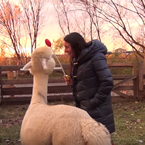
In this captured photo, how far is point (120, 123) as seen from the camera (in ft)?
18.3

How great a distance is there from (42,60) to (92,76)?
0.62m

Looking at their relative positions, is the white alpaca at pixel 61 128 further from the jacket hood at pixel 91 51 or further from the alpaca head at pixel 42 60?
the jacket hood at pixel 91 51

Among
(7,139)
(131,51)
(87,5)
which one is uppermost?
(87,5)

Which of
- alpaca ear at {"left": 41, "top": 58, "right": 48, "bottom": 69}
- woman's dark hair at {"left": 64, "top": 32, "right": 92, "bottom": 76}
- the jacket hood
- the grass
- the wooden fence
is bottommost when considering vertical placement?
the grass

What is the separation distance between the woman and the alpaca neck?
15.4 inches

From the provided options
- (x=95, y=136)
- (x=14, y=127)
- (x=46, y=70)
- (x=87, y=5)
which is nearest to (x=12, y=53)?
(x=87, y=5)

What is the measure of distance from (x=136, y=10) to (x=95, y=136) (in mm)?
9870

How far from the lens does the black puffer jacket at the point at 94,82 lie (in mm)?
2500

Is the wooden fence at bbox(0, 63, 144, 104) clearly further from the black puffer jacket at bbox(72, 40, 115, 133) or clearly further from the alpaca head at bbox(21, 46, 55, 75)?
the black puffer jacket at bbox(72, 40, 115, 133)

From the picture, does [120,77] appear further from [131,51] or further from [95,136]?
[95,136]

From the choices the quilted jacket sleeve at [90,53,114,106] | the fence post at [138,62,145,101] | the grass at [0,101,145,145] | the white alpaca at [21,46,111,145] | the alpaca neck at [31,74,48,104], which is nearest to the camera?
the white alpaca at [21,46,111,145]

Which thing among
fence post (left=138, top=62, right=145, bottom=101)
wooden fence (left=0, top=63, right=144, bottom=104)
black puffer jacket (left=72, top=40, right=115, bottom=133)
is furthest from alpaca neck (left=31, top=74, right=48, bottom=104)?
fence post (left=138, top=62, right=145, bottom=101)

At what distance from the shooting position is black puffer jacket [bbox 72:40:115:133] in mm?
2500

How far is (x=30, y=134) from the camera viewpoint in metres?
2.21
